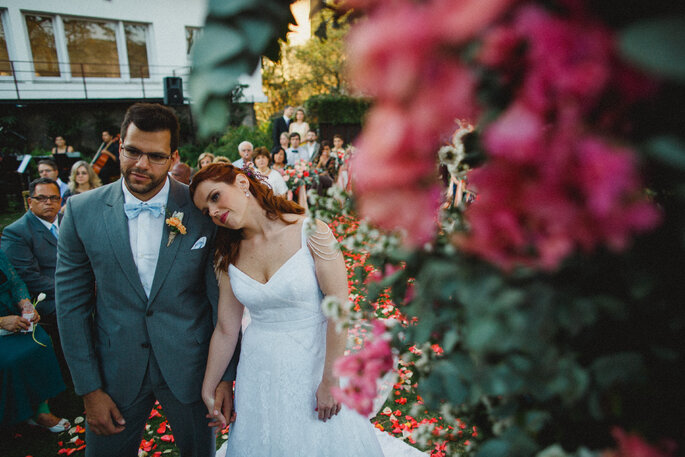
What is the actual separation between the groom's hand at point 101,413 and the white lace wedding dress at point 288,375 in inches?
28.8

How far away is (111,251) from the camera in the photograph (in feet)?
6.98

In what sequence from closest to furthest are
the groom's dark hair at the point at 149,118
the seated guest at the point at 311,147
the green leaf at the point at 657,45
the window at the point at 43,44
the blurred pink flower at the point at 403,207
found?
1. the green leaf at the point at 657,45
2. the blurred pink flower at the point at 403,207
3. the groom's dark hair at the point at 149,118
4. the seated guest at the point at 311,147
5. the window at the point at 43,44

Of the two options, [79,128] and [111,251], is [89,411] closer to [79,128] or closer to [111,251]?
[111,251]

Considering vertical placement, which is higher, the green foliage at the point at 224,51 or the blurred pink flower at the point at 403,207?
the green foliage at the point at 224,51

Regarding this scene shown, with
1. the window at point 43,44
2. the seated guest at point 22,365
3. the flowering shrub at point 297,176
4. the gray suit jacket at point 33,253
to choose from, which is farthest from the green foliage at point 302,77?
the seated guest at point 22,365

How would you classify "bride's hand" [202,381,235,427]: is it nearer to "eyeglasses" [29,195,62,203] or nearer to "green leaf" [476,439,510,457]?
"green leaf" [476,439,510,457]

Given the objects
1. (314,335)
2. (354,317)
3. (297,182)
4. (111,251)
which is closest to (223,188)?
(111,251)

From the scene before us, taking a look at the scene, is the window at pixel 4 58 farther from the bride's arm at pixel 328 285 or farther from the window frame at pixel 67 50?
the bride's arm at pixel 328 285

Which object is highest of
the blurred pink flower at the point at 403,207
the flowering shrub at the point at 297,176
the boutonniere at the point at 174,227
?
the blurred pink flower at the point at 403,207

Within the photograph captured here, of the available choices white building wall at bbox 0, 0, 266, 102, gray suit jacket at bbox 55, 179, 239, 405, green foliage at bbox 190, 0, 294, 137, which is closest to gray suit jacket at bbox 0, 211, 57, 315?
gray suit jacket at bbox 55, 179, 239, 405

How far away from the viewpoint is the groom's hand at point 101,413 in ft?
7.29

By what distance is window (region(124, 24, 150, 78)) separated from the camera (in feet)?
47.9

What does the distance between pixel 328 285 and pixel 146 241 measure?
1.09 meters

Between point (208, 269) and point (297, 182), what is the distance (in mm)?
5798
